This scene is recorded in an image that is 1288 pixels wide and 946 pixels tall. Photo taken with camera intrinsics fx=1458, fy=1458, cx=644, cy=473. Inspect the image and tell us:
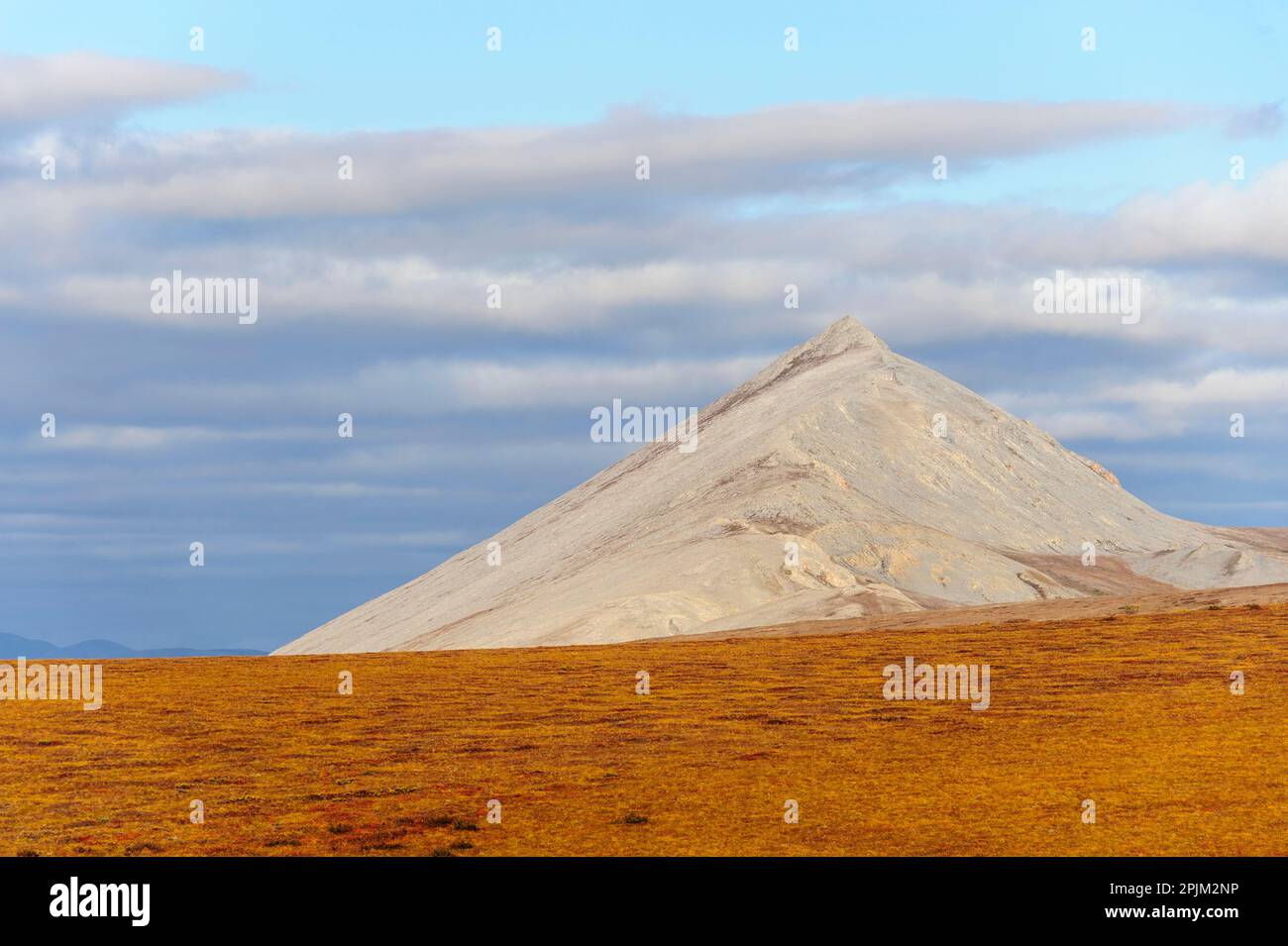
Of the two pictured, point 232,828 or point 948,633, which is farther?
point 948,633

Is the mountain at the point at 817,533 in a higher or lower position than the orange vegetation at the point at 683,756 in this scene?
higher

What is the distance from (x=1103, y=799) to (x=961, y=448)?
99.9 meters

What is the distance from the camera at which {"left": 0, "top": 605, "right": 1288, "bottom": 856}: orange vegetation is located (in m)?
20.6

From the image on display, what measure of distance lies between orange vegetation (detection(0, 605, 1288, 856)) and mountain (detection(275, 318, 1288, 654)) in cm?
3574

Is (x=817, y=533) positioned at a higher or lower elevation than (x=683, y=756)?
higher

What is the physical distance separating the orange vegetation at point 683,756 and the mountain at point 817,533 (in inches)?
1407

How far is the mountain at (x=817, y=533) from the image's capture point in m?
84.9

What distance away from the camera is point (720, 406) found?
143 metres

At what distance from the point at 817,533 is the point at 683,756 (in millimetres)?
68369

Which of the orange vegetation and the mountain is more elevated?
the mountain

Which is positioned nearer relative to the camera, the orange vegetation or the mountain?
the orange vegetation

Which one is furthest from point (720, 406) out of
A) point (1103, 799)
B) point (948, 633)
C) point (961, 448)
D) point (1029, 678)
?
point (1103, 799)

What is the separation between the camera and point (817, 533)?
308ft
